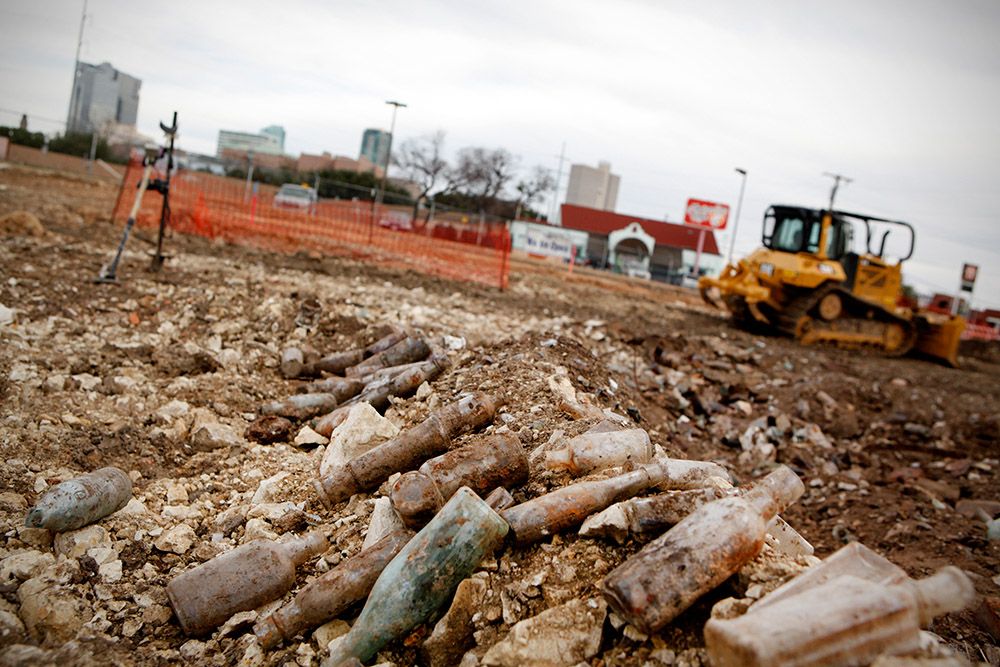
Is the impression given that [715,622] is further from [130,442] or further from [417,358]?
[417,358]

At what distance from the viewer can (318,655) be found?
2506mm

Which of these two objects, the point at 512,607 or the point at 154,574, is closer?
the point at 512,607

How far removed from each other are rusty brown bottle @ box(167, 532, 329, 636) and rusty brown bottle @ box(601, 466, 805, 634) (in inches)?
56.0

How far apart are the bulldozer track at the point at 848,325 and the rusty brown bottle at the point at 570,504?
1150cm

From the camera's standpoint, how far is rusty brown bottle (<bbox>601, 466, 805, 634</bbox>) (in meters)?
2.09

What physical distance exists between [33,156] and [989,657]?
124 feet

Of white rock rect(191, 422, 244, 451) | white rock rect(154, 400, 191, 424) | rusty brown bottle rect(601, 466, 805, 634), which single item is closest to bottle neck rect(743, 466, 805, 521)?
rusty brown bottle rect(601, 466, 805, 634)

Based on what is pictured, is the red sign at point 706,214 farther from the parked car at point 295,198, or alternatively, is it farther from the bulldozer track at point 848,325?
the bulldozer track at point 848,325

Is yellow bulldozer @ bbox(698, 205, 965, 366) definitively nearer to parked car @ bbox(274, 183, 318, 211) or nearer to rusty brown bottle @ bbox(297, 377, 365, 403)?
rusty brown bottle @ bbox(297, 377, 365, 403)

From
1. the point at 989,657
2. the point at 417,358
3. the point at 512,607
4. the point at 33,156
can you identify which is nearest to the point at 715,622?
the point at 512,607

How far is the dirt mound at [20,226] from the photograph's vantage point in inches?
369

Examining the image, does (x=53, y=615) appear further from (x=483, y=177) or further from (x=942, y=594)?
(x=483, y=177)

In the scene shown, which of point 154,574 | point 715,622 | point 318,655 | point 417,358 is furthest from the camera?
point 417,358

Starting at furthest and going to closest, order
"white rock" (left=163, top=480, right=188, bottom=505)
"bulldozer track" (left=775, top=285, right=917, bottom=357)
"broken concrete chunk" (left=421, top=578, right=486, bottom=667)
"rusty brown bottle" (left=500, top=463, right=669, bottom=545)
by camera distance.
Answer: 1. "bulldozer track" (left=775, top=285, right=917, bottom=357)
2. "white rock" (left=163, top=480, right=188, bottom=505)
3. "rusty brown bottle" (left=500, top=463, right=669, bottom=545)
4. "broken concrete chunk" (left=421, top=578, right=486, bottom=667)
